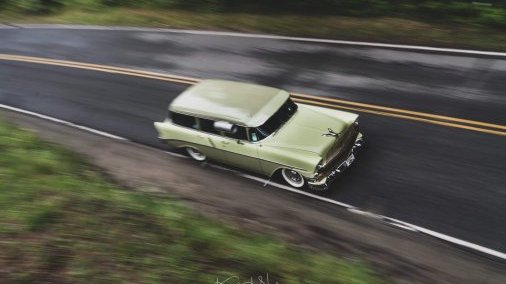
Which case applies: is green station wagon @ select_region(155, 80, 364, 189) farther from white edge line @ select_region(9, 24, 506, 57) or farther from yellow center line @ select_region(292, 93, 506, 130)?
white edge line @ select_region(9, 24, 506, 57)

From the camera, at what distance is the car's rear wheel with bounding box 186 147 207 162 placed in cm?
1204

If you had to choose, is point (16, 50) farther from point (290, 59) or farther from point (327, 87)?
point (327, 87)

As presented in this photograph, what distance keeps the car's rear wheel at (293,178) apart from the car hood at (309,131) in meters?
0.63

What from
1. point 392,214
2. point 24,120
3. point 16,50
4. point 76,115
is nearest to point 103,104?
point 76,115

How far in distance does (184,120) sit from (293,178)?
3.01 m

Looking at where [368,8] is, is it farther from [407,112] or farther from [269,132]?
[269,132]

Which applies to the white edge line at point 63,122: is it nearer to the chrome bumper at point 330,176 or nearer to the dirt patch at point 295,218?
the dirt patch at point 295,218

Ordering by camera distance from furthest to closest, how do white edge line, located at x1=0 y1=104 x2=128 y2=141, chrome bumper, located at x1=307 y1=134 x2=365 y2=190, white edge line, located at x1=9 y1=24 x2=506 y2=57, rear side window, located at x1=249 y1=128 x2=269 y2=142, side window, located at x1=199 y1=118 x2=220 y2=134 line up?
white edge line, located at x1=0 y1=104 x2=128 y2=141, white edge line, located at x1=9 y1=24 x2=506 y2=57, side window, located at x1=199 y1=118 x2=220 y2=134, rear side window, located at x1=249 y1=128 x2=269 y2=142, chrome bumper, located at x1=307 y1=134 x2=365 y2=190

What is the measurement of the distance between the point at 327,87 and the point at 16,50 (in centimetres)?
1541

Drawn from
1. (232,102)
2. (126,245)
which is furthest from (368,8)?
(126,245)

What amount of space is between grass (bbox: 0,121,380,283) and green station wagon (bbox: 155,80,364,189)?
6.43 feet

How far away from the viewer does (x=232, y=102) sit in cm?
1076

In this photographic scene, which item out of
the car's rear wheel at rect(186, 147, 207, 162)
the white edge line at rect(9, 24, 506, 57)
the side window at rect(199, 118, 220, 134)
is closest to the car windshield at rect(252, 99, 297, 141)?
the side window at rect(199, 118, 220, 134)

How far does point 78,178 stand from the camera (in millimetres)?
10359
